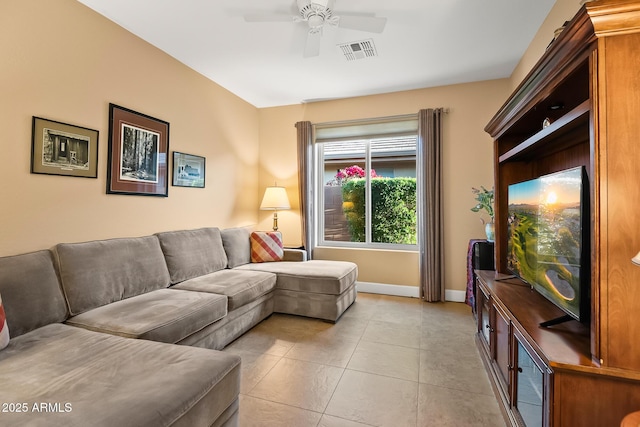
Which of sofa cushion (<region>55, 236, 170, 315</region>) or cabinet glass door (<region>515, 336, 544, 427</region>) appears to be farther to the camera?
sofa cushion (<region>55, 236, 170, 315</region>)

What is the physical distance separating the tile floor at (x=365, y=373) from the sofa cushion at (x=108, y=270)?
3.12 feet

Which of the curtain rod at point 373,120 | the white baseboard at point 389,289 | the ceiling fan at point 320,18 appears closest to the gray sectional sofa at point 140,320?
the white baseboard at point 389,289

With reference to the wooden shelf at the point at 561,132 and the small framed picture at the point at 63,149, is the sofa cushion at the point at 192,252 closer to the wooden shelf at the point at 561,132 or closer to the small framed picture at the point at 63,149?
the small framed picture at the point at 63,149

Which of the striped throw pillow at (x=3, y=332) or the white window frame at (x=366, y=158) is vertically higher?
the white window frame at (x=366, y=158)

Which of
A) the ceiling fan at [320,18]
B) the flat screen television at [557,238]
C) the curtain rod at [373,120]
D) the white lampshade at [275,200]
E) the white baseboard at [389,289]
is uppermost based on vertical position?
the ceiling fan at [320,18]

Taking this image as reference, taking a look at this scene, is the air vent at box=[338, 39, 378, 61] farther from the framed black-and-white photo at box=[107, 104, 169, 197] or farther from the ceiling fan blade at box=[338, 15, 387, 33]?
the framed black-and-white photo at box=[107, 104, 169, 197]

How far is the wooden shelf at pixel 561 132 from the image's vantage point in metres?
1.18

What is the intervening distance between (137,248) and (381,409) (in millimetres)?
2190

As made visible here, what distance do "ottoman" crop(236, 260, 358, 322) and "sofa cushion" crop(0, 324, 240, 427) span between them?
1.62m

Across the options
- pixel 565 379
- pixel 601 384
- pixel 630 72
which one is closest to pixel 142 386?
pixel 565 379

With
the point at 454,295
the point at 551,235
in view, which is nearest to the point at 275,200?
the point at 454,295

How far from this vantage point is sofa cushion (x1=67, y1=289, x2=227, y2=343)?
67.6 inches

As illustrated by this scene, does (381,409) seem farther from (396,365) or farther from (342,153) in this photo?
(342,153)

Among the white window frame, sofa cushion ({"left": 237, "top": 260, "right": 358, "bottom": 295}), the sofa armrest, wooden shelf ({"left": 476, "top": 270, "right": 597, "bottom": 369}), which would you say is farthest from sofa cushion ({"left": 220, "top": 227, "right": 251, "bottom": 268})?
wooden shelf ({"left": 476, "top": 270, "right": 597, "bottom": 369})
